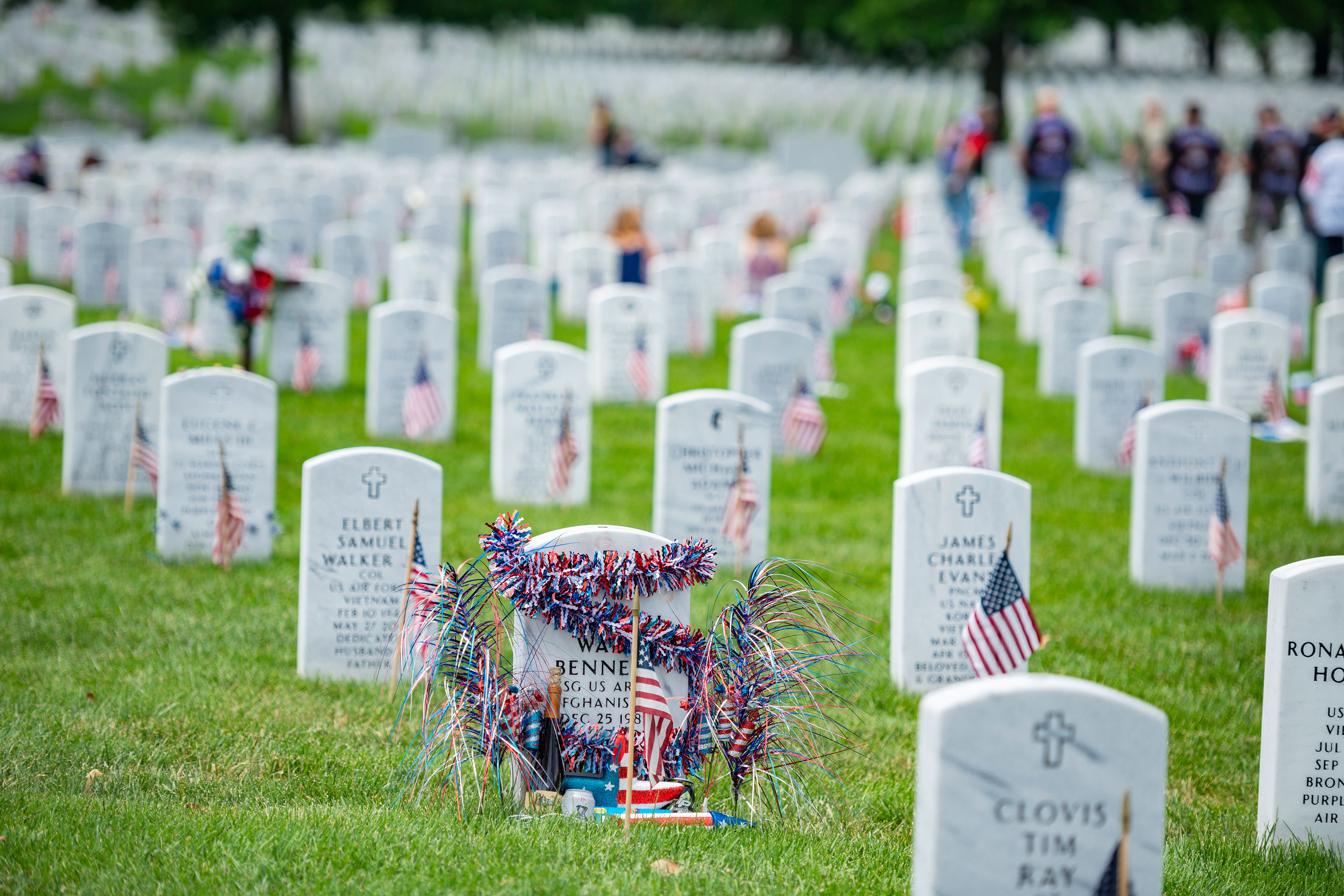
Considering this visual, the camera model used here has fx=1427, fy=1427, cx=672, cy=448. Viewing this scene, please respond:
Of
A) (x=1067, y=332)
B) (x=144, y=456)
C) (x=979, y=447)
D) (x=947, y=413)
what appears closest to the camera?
(x=144, y=456)

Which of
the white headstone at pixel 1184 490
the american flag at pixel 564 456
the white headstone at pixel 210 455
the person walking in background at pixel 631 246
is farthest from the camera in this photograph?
the person walking in background at pixel 631 246

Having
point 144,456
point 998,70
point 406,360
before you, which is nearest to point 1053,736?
point 144,456

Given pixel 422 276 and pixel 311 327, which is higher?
pixel 422 276

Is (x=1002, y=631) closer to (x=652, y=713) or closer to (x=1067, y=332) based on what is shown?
(x=652, y=713)

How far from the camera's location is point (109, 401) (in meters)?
9.18

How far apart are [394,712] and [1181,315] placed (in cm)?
1110

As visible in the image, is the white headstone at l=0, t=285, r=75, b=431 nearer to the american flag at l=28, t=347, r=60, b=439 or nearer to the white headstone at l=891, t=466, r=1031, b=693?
the american flag at l=28, t=347, r=60, b=439

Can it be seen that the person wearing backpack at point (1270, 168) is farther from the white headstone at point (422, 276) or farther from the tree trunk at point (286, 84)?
the tree trunk at point (286, 84)

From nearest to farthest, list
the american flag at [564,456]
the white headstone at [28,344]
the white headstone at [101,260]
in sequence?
1. the american flag at [564,456]
2. the white headstone at [28,344]
3. the white headstone at [101,260]

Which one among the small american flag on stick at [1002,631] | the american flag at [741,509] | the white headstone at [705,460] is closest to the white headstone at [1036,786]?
the small american flag on stick at [1002,631]

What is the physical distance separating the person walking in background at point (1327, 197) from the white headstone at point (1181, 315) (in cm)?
322

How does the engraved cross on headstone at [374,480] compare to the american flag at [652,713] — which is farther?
the engraved cross on headstone at [374,480]

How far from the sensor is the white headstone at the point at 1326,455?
973 cm

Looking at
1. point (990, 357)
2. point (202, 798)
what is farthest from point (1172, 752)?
point (990, 357)
